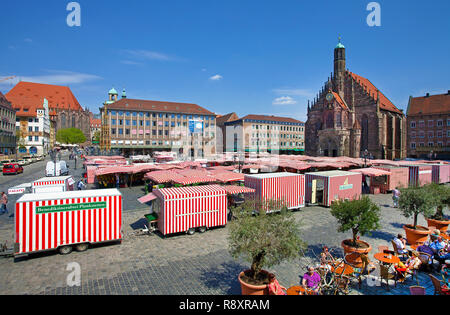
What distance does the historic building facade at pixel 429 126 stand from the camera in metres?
64.9

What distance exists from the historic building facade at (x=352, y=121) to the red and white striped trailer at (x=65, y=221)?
6340cm

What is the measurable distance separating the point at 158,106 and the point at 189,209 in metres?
76.2

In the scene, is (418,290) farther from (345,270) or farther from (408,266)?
(408,266)

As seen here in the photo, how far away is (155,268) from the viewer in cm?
936

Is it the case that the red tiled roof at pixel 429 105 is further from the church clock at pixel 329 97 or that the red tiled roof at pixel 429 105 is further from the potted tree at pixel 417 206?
the potted tree at pixel 417 206

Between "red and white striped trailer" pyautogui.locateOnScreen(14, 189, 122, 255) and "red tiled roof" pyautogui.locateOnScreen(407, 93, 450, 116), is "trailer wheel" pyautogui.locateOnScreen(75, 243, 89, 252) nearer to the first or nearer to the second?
"red and white striped trailer" pyautogui.locateOnScreen(14, 189, 122, 255)

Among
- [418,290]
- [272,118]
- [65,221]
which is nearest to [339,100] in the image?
[272,118]

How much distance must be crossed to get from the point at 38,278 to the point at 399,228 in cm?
1646

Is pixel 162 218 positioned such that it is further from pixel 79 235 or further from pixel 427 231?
pixel 427 231

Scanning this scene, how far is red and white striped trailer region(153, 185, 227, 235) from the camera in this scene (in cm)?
1261

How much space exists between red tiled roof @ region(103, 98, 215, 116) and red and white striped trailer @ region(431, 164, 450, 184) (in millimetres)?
A: 69054

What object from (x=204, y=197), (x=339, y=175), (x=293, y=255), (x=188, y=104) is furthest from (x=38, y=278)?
(x=188, y=104)

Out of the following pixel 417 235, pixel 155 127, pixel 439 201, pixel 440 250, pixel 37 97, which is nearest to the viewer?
pixel 440 250
